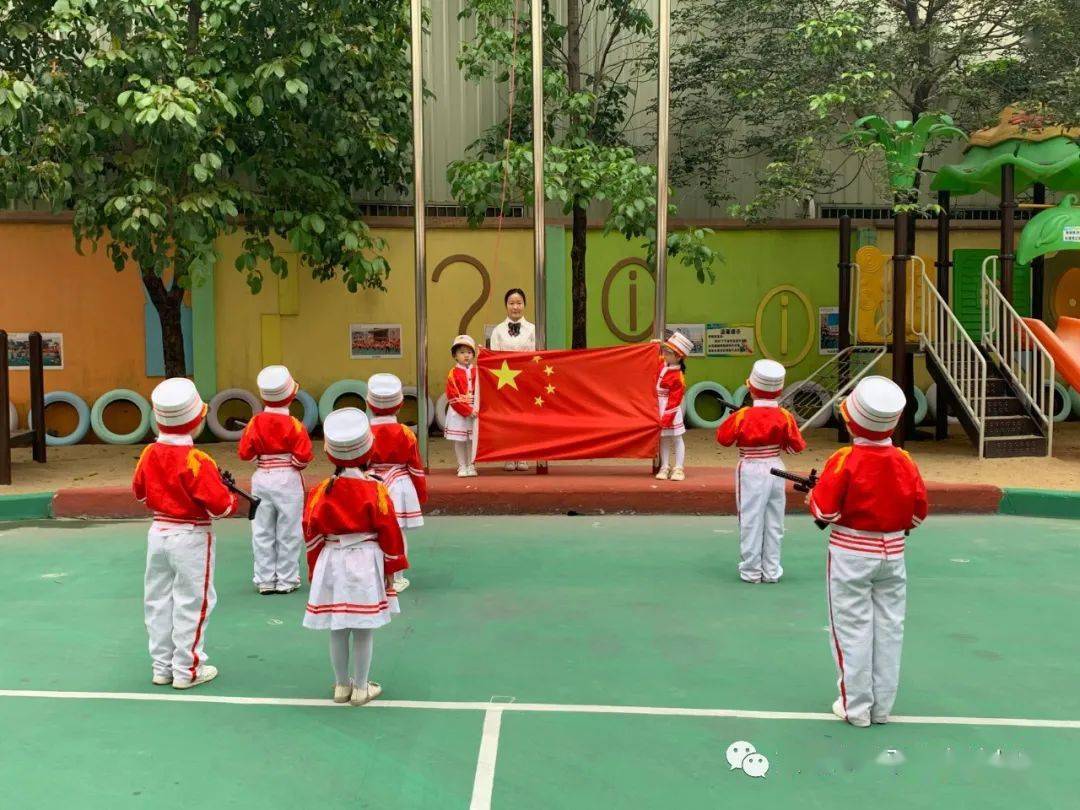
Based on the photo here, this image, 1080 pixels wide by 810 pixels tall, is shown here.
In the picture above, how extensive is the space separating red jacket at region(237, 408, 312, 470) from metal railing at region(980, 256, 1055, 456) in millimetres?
8585

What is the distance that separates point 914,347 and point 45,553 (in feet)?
32.6

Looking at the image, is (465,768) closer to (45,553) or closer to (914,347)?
(45,553)

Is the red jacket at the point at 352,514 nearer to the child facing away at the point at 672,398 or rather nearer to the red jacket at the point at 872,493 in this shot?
the red jacket at the point at 872,493

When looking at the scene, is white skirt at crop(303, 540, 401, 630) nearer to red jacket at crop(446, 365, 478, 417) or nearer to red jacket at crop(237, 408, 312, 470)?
red jacket at crop(237, 408, 312, 470)

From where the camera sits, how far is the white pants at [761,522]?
7.50 m

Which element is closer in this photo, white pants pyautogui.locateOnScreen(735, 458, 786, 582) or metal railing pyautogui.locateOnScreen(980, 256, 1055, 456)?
white pants pyautogui.locateOnScreen(735, 458, 786, 582)

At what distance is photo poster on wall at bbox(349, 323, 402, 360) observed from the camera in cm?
1534

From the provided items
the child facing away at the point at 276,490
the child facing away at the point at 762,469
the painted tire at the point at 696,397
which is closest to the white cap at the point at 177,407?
the child facing away at the point at 276,490

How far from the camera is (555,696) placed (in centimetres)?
523

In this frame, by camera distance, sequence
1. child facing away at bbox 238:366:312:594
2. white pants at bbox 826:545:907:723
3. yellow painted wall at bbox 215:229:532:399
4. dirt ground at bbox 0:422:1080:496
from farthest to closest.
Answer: yellow painted wall at bbox 215:229:532:399 → dirt ground at bbox 0:422:1080:496 → child facing away at bbox 238:366:312:594 → white pants at bbox 826:545:907:723

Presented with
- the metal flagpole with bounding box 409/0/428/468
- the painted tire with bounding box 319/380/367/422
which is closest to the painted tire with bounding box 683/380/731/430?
the painted tire with bounding box 319/380/367/422

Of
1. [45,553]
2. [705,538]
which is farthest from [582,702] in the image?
[45,553]

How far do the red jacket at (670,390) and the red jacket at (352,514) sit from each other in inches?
228

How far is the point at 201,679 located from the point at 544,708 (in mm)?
1724
